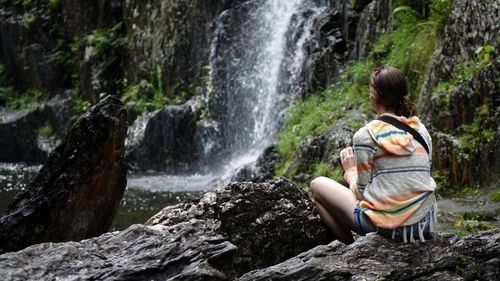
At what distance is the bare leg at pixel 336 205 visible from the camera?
440cm

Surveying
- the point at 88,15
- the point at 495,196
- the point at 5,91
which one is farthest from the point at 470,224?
the point at 5,91

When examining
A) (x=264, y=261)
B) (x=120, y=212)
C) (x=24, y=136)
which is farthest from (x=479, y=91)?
(x=24, y=136)

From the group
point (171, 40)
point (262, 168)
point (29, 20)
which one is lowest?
point (262, 168)

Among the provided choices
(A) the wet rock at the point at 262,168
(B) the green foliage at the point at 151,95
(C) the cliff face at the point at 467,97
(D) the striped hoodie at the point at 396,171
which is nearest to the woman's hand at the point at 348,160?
(D) the striped hoodie at the point at 396,171

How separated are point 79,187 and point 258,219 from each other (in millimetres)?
1630

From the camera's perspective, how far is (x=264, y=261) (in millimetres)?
4914

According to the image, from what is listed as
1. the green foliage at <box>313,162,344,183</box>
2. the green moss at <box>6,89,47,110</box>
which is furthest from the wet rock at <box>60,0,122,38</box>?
the green foliage at <box>313,162,344,183</box>

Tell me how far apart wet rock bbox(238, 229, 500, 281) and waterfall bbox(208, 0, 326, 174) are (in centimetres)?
1207

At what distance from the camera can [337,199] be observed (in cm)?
450

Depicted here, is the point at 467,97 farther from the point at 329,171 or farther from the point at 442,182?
the point at 329,171

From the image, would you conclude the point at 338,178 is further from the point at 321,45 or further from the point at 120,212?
the point at 321,45

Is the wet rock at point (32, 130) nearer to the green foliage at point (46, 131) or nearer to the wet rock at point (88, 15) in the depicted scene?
the green foliage at point (46, 131)

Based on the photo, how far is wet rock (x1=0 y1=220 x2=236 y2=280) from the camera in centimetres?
364

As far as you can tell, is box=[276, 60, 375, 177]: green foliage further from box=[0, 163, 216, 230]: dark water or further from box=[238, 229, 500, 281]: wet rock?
box=[238, 229, 500, 281]: wet rock
